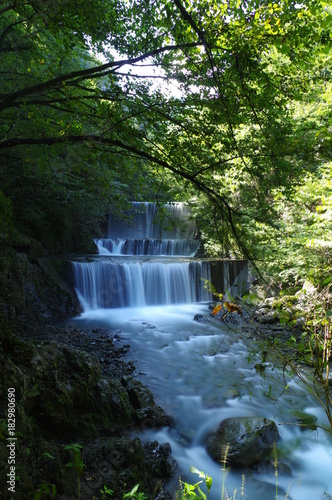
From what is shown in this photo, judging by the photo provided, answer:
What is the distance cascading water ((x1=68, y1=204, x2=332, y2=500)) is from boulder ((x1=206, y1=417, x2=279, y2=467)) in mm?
119

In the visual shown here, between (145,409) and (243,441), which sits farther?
(145,409)

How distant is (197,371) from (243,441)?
2999mm

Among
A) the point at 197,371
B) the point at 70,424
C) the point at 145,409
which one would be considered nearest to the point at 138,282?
the point at 197,371

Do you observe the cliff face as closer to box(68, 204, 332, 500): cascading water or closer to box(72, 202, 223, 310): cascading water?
box(68, 204, 332, 500): cascading water

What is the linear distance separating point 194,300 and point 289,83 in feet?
37.0

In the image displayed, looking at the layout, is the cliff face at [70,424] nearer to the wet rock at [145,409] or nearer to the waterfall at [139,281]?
the wet rock at [145,409]

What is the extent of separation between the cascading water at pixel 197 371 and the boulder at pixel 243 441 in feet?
0.39

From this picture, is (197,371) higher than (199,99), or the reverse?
(199,99)

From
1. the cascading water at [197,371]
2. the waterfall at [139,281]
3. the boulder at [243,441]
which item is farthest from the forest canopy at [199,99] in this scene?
the waterfall at [139,281]

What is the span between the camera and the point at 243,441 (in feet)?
13.3

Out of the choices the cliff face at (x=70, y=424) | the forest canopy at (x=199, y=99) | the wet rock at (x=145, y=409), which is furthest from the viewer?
the wet rock at (x=145, y=409)

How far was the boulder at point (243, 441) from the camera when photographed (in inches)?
156

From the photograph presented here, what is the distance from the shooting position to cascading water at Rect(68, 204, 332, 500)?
13.2 ft

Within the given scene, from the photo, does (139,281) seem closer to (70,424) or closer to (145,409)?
(145,409)
